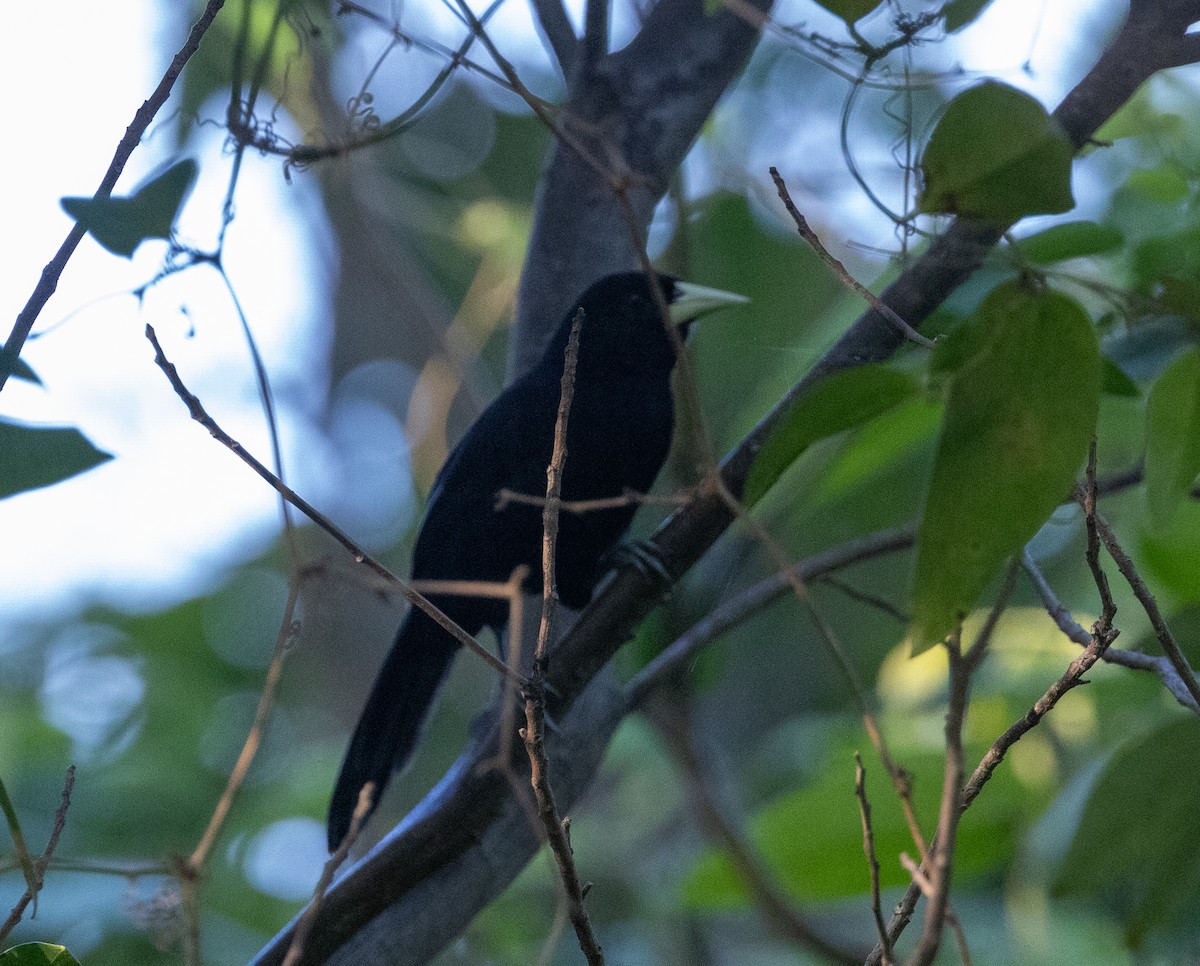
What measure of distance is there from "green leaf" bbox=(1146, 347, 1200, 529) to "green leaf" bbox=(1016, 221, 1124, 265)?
0.42 m

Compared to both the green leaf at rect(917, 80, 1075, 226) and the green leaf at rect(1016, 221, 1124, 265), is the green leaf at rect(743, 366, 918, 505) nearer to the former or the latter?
the green leaf at rect(917, 80, 1075, 226)

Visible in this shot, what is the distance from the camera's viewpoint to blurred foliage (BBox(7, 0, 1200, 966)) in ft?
2.74

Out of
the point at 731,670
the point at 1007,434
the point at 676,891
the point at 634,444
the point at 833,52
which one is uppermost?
→ the point at 833,52

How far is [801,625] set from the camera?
4.61 m

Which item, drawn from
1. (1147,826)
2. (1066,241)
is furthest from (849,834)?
(1066,241)

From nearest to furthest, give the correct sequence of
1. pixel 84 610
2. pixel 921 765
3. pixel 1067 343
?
pixel 1067 343 → pixel 921 765 → pixel 84 610

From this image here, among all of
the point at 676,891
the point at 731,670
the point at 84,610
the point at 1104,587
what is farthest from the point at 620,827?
the point at 1104,587

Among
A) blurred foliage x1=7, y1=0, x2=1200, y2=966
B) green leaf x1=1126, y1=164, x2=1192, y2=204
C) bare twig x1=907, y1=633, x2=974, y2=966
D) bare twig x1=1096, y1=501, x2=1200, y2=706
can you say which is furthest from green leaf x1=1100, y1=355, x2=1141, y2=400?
green leaf x1=1126, y1=164, x2=1192, y2=204

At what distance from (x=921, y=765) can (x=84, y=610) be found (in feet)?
11.7

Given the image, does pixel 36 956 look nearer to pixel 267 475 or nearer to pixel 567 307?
pixel 267 475

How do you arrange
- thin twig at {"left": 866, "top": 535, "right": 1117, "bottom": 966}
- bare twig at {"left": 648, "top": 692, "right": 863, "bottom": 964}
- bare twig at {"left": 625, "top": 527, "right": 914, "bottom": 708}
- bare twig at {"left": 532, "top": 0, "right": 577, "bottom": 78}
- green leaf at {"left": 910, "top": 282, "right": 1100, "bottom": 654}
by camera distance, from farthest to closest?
bare twig at {"left": 648, "top": 692, "right": 863, "bottom": 964}, bare twig at {"left": 532, "top": 0, "right": 577, "bottom": 78}, bare twig at {"left": 625, "top": 527, "right": 914, "bottom": 708}, thin twig at {"left": 866, "top": 535, "right": 1117, "bottom": 966}, green leaf at {"left": 910, "top": 282, "right": 1100, "bottom": 654}

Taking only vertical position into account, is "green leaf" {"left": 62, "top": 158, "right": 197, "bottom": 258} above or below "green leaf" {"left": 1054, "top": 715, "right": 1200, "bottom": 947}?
above

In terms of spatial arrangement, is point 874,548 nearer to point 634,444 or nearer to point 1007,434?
point 634,444

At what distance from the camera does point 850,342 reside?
4.30 feet
